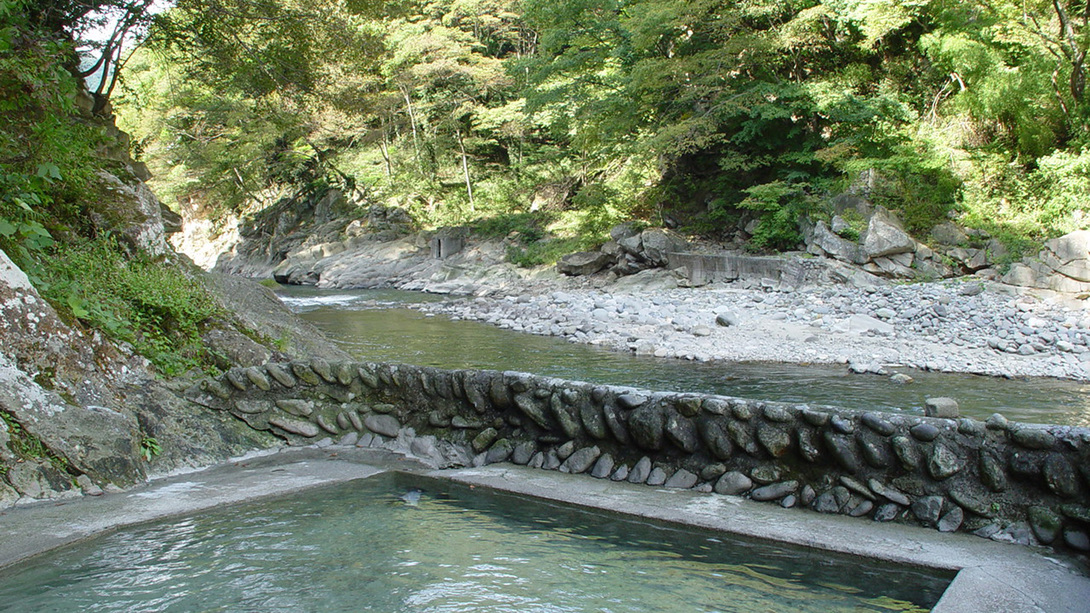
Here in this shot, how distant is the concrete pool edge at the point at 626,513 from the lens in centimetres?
273

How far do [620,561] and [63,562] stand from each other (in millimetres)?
2441

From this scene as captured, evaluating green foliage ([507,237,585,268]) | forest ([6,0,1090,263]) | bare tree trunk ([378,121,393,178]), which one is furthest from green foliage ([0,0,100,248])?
bare tree trunk ([378,121,393,178])

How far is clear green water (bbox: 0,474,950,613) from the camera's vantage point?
2.75 metres

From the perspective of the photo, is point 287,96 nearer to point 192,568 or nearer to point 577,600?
point 192,568

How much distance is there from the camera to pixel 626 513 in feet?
11.8

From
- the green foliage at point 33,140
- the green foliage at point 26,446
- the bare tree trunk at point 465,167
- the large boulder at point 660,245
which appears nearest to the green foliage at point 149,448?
the green foliage at point 26,446

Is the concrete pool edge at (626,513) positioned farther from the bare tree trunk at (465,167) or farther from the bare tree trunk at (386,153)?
the bare tree trunk at (386,153)

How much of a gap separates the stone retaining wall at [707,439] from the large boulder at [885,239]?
13.3 m

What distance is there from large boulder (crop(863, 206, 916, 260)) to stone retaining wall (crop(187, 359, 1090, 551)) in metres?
13.3

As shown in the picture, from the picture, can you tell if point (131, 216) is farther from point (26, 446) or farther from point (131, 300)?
point (26, 446)

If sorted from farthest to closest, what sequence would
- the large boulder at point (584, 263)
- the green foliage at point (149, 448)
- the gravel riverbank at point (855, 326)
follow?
the large boulder at point (584, 263), the gravel riverbank at point (855, 326), the green foliage at point (149, 448)

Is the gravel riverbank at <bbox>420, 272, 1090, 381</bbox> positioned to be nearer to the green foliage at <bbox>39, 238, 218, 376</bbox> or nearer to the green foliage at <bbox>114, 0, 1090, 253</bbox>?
the green foliage at <bbox>114, 0, 1090, 253</bbox>

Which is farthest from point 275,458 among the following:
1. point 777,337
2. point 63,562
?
point 777,337

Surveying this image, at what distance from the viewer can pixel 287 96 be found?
1257cm
